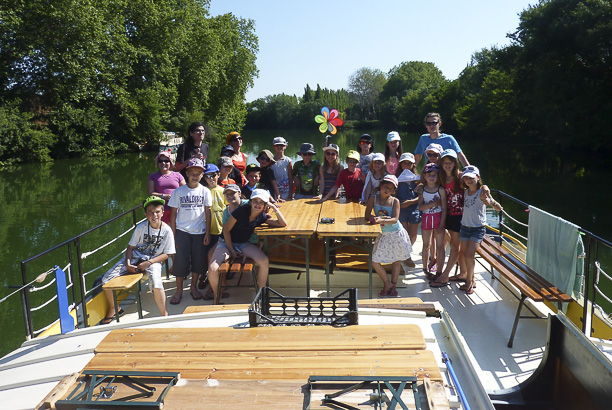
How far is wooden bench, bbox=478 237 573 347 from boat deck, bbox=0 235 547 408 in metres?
0.33

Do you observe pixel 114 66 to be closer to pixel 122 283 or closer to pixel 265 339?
pixel 122 283

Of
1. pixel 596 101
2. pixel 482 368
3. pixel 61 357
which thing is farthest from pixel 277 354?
pixel 596 101

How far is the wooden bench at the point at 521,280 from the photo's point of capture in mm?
4941

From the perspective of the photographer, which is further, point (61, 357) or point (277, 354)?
point (61, 357)

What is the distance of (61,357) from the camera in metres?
3.90

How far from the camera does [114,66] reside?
36.3m

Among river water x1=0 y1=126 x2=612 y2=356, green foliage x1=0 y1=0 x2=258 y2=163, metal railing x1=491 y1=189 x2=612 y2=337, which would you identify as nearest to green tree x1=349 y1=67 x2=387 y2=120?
green foliage x1=0 y1=0 x2=258 y2=163

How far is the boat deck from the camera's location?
3.12 metres

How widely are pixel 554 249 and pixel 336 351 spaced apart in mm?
3406

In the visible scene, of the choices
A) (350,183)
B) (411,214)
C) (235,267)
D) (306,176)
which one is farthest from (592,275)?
(235,267)

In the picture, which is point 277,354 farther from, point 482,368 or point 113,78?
point 113,78

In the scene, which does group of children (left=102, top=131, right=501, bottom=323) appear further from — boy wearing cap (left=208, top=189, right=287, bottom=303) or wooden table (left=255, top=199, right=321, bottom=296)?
wooden table (left=255, top=199, right=321, bottom=296)

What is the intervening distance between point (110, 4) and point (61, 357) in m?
36.7

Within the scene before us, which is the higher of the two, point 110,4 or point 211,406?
point 110,4
